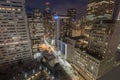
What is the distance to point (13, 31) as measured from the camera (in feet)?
76.3

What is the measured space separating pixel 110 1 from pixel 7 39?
134 feet

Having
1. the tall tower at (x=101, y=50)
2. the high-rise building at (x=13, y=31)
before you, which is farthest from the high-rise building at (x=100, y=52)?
the high-rise building at (x=13, y=31)

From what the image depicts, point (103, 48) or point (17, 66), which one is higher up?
point (103, 48)

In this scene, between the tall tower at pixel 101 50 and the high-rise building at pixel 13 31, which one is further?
the high-rise building at pixel 13 31

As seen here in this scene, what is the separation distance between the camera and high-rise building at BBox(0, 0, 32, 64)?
2158cm

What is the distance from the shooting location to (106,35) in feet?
67.7

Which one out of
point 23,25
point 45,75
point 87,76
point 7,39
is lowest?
point 87,76

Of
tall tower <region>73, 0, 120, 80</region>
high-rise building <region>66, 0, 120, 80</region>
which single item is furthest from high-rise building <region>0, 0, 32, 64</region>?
tall tower <region>73, 0, 120, 80</region>

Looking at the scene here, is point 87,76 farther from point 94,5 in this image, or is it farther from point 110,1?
point 94,5

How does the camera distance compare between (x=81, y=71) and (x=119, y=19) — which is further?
(x=81, y=71)

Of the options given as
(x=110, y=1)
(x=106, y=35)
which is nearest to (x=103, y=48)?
(x=106, y=35)

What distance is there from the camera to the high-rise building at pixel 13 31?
21578mm

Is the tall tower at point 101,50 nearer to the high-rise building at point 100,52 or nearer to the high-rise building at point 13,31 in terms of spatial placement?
the high-rise building at point 100,52

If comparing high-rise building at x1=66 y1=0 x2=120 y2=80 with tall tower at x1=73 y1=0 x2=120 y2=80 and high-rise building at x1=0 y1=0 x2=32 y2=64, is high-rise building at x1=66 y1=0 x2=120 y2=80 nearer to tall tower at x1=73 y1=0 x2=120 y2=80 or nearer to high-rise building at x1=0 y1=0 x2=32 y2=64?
tall tower at x1=73 y1=0 x2=120 y2=80
